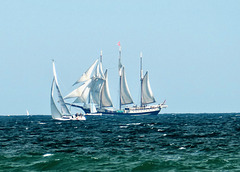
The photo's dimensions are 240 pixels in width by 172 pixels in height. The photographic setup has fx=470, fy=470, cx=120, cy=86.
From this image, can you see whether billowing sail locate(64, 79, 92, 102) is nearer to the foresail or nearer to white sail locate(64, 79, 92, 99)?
white sail locate(64, 79, 92, 99)

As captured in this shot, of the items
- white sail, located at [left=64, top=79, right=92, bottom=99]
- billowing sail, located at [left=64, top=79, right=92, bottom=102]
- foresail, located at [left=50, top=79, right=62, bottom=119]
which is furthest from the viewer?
billowing sail, located at [left=64, top=79, right=92, bottom=102]

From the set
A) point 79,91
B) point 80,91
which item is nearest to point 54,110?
A: point 79,91

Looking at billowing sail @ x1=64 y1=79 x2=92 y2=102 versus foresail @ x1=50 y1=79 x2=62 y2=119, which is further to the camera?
billowing sail @ x1=64 y1=79 x2=92 y2=102

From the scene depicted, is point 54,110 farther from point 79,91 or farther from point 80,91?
point 80,91

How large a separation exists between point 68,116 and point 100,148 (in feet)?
335

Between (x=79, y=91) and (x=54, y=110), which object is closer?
(x=54, y=110)

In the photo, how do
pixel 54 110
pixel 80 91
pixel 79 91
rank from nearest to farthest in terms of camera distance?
pixel 54 110 < pixel 79 91 < pixel 80 91

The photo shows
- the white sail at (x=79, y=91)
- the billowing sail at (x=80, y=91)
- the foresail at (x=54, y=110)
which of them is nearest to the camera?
the foresail at (x=54, y=110)

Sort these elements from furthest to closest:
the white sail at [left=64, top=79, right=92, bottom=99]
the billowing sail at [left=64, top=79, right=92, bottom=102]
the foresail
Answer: the billowing sail at [left=64, top=79, right=92, bottom=102] < the white sail at [left=64, top=79, right=92, bottom=99] < the foresail

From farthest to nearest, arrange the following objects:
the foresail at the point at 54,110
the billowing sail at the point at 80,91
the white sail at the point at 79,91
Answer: the billowing sail at the point at 80,91
the white sail at the point at 79,91
the foresail at the point at 54,110

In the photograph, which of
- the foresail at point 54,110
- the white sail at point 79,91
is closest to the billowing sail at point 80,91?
the white sail at point 79,91

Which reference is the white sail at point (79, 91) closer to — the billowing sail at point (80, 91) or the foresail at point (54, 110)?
the billowing sail at point (80, 91)

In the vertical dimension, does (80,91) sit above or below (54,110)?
above

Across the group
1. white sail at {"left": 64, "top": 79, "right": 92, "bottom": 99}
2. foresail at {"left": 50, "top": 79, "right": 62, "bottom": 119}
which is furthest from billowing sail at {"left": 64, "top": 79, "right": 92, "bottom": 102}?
foresail at {"left": 50, "top": 79, "right": 62, "bottom": 119}
